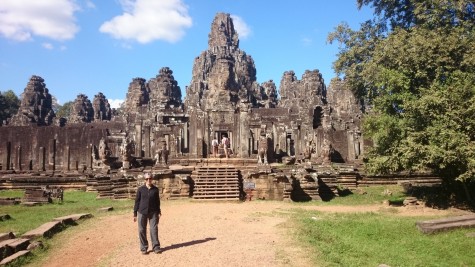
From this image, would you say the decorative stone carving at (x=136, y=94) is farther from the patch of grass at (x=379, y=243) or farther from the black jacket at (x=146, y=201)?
the black jacket at (x=146, y=201)

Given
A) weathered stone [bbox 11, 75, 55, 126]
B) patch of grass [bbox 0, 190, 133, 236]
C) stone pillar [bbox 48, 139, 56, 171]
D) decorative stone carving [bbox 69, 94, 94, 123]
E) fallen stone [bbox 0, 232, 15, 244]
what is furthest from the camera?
decorative stone carving [bbox 69, 94, 94, 123]

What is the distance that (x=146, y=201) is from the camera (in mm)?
6965

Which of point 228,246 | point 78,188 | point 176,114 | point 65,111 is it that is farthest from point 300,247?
point 65,111

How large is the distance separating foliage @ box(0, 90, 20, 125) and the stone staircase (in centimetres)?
5149

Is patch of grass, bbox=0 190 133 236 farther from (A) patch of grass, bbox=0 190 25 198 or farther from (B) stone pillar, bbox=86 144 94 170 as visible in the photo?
(B) stone pillar, bbox=86 144 94 170

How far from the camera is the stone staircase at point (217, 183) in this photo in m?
15.1

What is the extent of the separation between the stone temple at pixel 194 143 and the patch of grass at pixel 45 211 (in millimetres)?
1191

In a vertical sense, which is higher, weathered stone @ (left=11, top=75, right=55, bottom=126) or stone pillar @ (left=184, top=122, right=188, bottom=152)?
weathered stone @ (left=11, top=75, right=55, bottom=126)

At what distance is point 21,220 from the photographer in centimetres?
1058

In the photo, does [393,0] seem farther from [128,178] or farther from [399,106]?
[128,178]

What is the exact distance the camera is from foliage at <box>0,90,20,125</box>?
189 ft

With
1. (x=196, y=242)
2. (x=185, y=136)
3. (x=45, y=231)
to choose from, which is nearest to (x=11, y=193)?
(x=45, y=231)

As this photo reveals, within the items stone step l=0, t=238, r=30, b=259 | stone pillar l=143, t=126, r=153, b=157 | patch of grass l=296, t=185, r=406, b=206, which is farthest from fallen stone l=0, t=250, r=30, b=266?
stone pillar l=143, t=126, r=153, b=157

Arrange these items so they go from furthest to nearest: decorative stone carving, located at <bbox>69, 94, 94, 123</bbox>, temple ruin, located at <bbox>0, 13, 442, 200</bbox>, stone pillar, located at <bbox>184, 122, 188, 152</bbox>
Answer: decorative stone carving, located at <bbox>69, 94, 94, 123</bbox>, stone pillar, located at <bbox>184, 122, 188, 152</bbox>, temple ruin, located at <bbox>0, 13, 442, 200</bbox>
